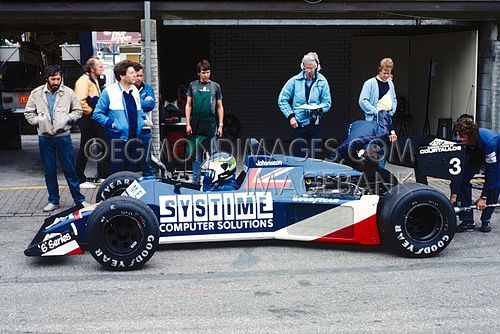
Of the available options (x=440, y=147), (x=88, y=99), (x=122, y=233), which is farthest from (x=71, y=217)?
(x=440, y=147)

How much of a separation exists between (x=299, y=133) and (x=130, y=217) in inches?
139

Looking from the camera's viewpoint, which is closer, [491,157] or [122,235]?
[122,235]

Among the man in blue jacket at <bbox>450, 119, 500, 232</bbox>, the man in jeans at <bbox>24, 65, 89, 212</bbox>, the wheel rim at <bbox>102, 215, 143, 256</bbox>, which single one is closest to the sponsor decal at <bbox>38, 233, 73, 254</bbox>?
the wheel rim at <bbox>102, 215, 143, 256</bbox>

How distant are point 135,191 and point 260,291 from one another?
5.78 feet

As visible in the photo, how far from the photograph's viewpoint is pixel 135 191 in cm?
723

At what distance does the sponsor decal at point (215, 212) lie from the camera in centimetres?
707

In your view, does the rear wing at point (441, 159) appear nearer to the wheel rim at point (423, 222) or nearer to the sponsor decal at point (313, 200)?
the wheel rim at point (423, 222)

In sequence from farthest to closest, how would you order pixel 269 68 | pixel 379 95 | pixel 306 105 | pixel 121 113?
pixel 269 68 → pixel 379 95 → pixel 306 105 → pixel 121 113

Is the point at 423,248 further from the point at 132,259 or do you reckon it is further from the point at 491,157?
the point at 132,259

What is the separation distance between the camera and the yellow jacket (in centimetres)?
1004

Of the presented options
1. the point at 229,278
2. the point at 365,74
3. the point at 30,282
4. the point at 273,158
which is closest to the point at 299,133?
the point at 273,158

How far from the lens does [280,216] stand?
23.6 ft

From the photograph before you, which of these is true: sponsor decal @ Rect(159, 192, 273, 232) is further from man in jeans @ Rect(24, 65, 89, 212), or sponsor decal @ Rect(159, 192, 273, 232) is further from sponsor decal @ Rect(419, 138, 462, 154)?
man in jeans @ Rect(24, 65, 89, 212)

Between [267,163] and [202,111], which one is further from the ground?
[202,111]
